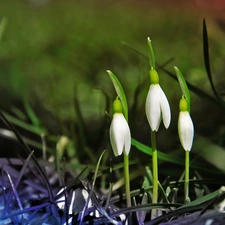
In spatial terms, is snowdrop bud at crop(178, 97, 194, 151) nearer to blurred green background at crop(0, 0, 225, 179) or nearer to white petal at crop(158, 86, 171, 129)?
white petal at crop(158, 86, 171, 129)

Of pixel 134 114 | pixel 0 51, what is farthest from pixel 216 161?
pixel 0 51

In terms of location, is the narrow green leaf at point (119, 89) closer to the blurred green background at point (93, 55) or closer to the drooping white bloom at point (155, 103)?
the drooping white bloom at point (155, 103)

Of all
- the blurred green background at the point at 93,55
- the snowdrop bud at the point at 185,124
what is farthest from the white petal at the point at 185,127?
the blurred green background at the point at 93,55

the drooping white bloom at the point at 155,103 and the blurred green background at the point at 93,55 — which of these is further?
the blurred green background at the point at 93,55

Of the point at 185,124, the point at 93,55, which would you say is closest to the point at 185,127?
the point at 185,124

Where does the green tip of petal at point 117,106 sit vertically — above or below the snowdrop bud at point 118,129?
above

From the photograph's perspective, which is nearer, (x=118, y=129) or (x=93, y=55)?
(x=118, y=129)

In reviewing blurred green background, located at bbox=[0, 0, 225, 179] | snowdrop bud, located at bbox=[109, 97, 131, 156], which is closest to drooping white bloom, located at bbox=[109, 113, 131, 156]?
snowdrop bud, located at bbox=[109, 97, 131, 156]

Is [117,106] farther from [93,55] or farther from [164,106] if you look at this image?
[93,55]

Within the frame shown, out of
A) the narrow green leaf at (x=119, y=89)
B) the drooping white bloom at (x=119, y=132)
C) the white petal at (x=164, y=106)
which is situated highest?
the narrow green leaf at (x=119, y=89)
